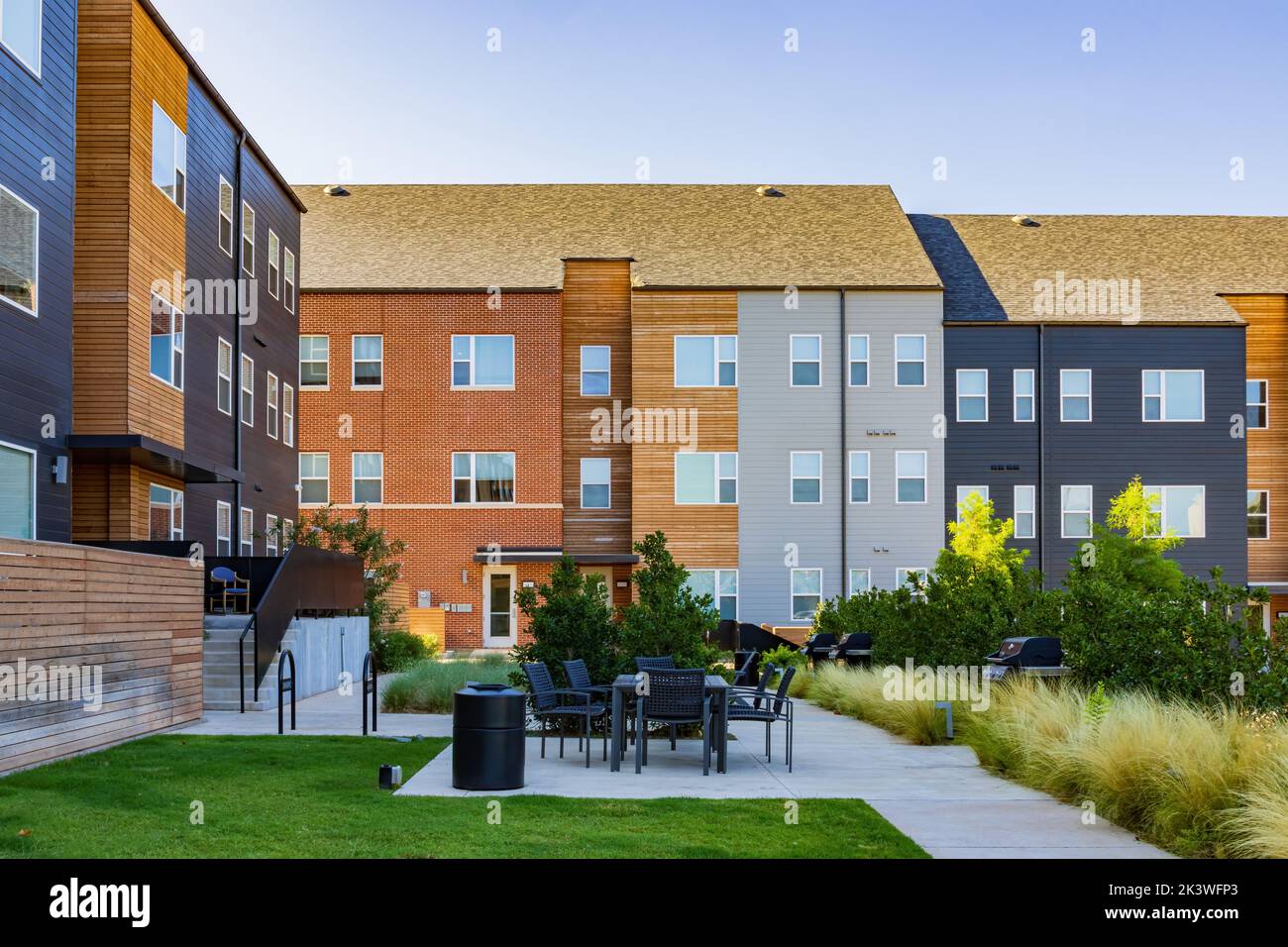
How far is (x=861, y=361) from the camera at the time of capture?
125ft

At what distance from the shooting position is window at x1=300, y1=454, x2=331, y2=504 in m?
38.8

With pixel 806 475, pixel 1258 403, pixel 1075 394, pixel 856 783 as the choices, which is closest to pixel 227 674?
pixel 856 783

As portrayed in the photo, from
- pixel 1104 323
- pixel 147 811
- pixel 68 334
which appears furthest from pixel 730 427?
pixel 147 811

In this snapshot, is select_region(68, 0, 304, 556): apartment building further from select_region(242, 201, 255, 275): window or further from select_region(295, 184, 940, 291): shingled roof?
select_region(295, 184, 940, 291): shingled roof

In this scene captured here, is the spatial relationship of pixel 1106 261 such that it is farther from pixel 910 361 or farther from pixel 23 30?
pixel 23 30

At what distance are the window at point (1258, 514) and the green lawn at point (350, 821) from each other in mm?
34680

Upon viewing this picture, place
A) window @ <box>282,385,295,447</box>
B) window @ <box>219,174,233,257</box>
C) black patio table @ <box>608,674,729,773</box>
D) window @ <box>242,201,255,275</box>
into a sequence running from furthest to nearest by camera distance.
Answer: window @ <box>282,385,295,447</box>
window @ <box>242,201,255,275</box>
window @ <box>219,174,233,257</box>
black patio table @ <box>608,674,729,773</box>

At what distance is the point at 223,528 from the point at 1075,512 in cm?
2507

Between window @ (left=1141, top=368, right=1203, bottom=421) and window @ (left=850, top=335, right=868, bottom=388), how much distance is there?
8624 mm

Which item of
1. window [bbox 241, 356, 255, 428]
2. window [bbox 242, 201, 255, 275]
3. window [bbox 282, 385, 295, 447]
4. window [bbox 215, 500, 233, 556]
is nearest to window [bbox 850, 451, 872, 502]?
window [bbox 282, 385, 295, 447]

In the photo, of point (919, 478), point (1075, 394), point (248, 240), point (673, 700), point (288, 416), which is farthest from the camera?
point (1075, 394)

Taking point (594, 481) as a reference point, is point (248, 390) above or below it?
above
